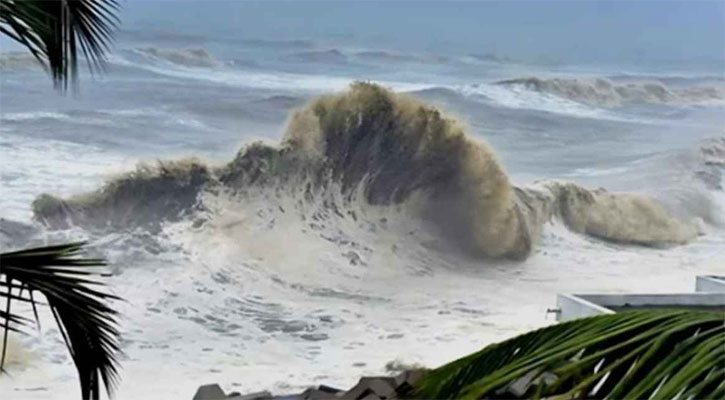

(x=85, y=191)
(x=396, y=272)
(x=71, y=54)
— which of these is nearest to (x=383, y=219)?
(x=396, y=272)

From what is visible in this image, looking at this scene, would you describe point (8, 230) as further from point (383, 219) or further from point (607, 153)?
point (607, 153)

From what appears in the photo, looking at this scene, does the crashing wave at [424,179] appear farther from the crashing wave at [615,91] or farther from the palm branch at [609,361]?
the palm branch at [609,361]

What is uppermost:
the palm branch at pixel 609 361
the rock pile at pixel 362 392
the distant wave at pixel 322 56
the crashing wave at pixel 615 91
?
the distant wave at pixel 322 56

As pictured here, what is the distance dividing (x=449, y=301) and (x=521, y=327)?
0.90 feet

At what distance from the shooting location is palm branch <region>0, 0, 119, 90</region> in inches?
37.7

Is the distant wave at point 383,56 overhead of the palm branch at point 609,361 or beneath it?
overhead

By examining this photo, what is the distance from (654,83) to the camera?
3559mm

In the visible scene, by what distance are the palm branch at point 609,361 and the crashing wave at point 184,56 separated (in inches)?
109

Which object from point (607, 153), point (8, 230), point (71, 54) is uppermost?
point (71, 54)

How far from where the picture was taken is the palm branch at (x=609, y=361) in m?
0.59

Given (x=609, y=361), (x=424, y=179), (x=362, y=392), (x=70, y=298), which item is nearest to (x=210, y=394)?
(x=362, y=392)

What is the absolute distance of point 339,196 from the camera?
136 inches

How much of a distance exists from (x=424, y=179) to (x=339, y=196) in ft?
1.09

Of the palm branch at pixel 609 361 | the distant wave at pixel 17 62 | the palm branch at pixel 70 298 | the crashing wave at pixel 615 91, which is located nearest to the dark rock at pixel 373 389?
the palm branch at pixel 70 298
